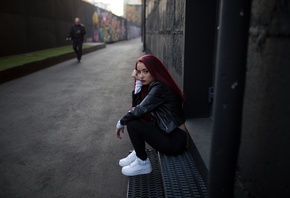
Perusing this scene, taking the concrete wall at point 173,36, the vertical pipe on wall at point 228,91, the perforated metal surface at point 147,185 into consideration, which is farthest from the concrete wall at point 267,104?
the concrete wall at point 173,36

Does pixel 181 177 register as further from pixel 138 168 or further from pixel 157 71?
pixel 157 71

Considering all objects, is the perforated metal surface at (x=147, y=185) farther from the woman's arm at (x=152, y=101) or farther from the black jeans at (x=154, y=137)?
the woman's arm at (x=152, y=101)

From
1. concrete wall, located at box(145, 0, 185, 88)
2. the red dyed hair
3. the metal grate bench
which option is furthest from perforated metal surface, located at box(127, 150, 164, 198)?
concrete wall, located at box(145, 0, 185, 88)

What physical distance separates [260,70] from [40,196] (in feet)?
6.88

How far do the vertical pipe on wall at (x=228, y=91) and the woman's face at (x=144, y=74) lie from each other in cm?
139

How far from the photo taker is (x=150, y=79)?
106 inches

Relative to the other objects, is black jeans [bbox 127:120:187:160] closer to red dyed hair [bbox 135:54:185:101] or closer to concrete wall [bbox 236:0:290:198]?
red dyed hair [bbox 135:54:185:101]

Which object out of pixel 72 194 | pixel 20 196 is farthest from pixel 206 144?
pixel 20 196

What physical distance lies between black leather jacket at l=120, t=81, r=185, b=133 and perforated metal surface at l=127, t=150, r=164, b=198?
1.47ft

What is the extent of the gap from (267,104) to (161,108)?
1534 mm

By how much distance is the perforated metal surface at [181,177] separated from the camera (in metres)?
2.25

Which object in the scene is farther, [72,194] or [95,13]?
[95,13]

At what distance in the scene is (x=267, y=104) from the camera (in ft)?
3.92

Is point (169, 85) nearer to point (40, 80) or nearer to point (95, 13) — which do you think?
point (40, 80)
